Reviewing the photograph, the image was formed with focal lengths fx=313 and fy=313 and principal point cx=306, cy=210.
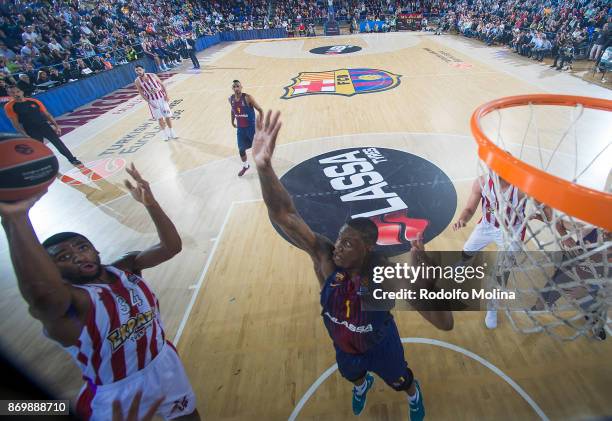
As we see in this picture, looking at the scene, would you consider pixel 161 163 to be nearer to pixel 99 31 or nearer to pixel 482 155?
pixel 482 155

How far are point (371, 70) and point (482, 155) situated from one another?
39.3 ft

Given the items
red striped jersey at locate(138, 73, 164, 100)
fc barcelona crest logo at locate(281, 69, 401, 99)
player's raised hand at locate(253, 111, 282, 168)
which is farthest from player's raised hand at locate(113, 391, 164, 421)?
fc barcelona crest logo at locate(281, 69, 401, 99)

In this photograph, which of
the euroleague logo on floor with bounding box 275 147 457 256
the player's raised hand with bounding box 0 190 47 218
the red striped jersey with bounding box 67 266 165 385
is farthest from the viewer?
the euroleague logo on floor with bounding box 275 147 457 256

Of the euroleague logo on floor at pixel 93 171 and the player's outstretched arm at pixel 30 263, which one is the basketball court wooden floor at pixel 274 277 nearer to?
the euroleague logo on floor at pixel 93 171

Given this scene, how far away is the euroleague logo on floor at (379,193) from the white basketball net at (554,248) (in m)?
1.13

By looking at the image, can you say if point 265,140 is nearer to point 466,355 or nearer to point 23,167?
point 23,167

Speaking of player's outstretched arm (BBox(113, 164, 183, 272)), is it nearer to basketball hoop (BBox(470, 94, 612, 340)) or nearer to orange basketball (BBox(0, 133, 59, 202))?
orange basketball (BBox(0, 133, 59, 202))

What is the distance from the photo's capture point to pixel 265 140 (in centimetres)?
188

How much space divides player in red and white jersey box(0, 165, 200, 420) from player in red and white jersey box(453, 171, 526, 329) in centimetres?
233

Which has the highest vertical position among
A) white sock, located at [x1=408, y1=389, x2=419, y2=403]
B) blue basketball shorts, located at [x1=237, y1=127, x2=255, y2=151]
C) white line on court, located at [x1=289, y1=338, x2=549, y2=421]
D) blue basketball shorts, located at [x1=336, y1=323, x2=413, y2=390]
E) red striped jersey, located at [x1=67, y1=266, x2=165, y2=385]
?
red striped jersey, located at [x1=67, y1=266, x2=165, y2=385]

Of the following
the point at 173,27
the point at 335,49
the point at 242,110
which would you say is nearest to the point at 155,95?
the point at 242,110

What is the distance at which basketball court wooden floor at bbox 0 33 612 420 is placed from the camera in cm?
260

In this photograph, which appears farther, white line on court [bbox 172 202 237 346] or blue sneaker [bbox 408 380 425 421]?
white line on court [bbox 172 202 237 346]

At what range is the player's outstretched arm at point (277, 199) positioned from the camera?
1.83 meters
